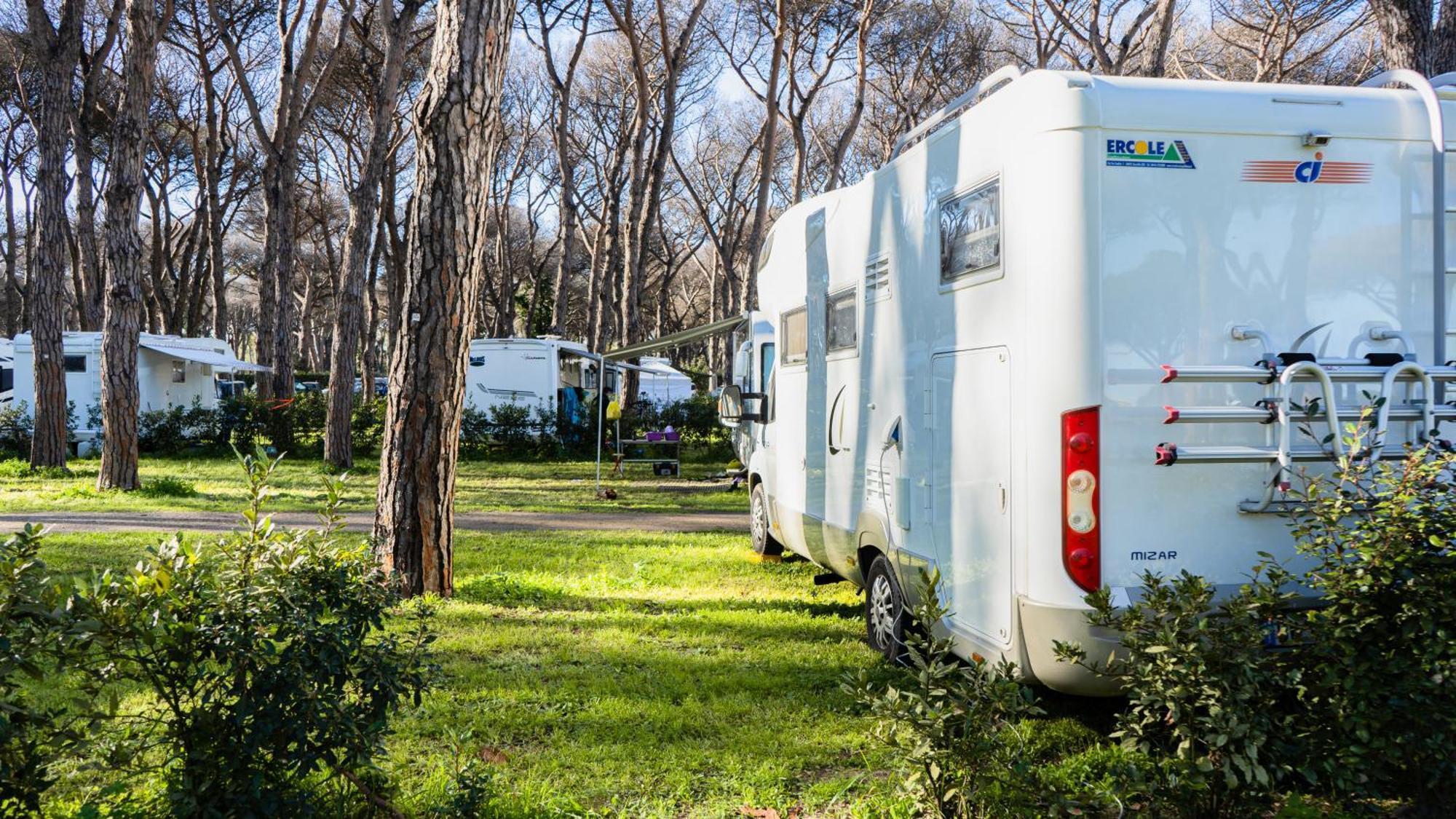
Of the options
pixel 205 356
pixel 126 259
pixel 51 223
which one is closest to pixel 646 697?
pixel 126 259

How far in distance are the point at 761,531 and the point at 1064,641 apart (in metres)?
5.56

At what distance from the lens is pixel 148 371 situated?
72.7 feet

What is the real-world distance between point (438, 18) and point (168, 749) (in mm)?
5058

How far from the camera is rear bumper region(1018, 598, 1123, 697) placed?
3863 mm

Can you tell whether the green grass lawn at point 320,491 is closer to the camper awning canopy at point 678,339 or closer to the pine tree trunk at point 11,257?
the camper awning canopy at point 678,339

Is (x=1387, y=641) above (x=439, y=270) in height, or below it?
below

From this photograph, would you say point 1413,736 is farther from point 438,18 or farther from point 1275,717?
point 438,18

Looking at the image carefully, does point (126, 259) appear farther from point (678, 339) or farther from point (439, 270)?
point (439, 270)

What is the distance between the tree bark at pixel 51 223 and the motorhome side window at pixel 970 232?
1488 centimetres

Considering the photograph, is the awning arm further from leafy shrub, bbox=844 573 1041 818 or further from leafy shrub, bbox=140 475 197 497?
leafy shrub, bbox=844 573 1041 818

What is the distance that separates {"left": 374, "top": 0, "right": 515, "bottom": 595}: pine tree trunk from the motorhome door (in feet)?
10.8

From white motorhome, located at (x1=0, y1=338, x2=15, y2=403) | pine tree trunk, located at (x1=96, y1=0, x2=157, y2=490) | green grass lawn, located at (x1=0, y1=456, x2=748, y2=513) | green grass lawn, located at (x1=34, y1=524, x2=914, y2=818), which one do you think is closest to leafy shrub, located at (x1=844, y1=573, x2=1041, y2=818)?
green grass lawn, located at (x1=34, y1=524, x2=914, y2=818)

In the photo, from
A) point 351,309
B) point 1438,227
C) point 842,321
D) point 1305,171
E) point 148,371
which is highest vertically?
point 351,309

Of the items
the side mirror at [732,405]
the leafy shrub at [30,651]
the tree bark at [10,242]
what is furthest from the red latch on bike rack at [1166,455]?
the tree bark at [10,242]
